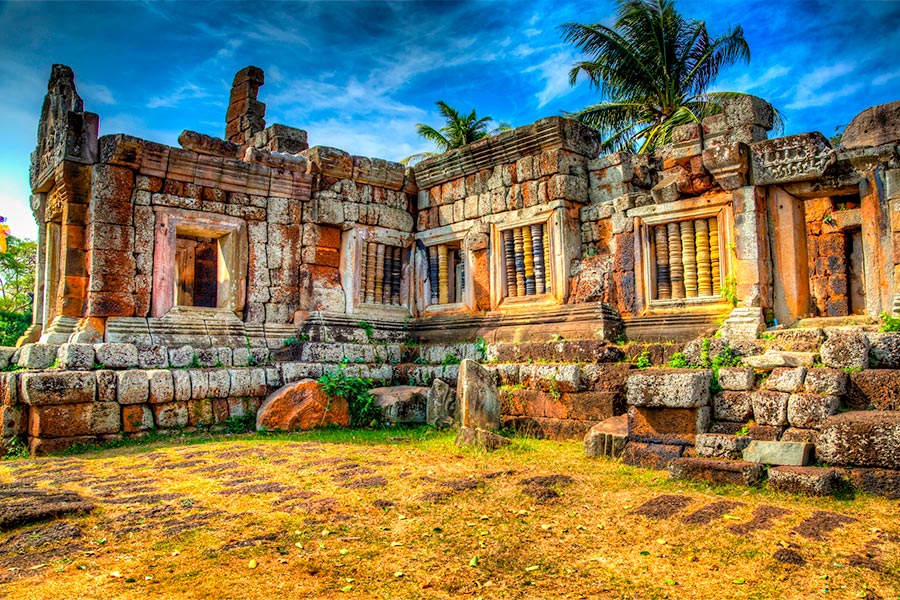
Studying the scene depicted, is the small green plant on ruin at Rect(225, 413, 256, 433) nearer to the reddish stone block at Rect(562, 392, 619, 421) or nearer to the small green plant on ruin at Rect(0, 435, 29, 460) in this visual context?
the small green plant on ruin at Rect(0, 435, 29, 460)

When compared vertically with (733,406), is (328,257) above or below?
above

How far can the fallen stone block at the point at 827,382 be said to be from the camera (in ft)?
18.5

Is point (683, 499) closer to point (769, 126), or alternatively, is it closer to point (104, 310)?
point (769, 126)

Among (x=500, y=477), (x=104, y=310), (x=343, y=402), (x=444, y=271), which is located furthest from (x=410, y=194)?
(x=500, y=477)

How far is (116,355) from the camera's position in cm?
851

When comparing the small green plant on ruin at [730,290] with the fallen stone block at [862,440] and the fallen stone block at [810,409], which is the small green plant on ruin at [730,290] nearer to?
the fallen stone block at [810,409]

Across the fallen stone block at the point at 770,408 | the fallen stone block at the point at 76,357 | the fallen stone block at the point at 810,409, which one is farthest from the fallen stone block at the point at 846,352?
the fallen stone block at the point at 76,357

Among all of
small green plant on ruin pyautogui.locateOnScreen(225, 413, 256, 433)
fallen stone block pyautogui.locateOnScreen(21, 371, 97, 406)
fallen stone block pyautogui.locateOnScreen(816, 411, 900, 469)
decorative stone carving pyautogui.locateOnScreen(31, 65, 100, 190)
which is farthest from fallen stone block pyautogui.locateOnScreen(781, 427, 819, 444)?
decorative stone carving pyautogui.locateOnScreen(31, 65, 100, 190)

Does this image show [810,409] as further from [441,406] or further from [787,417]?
[441,406]

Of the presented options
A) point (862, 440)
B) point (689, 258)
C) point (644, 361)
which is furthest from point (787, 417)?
point (689, 258)

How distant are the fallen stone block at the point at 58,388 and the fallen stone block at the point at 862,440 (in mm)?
7474

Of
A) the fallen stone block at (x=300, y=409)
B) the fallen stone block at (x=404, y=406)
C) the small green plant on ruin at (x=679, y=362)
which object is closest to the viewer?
the small green plant on ruin at (x=679, y=362)

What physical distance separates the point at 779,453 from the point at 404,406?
5.08 meters

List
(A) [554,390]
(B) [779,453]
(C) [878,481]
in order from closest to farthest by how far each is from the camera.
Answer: (C) [878,481]
(B) [779,453]
(A) [554,390]
